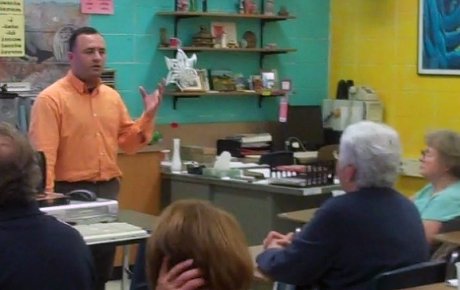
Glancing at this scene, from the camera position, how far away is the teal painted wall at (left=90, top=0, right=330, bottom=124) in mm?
6434

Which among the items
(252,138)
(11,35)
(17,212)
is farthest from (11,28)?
(17,212)

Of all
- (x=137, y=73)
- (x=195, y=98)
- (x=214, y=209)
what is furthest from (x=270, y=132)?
(x=214, y=209)

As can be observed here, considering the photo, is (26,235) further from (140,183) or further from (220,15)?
(220,15)

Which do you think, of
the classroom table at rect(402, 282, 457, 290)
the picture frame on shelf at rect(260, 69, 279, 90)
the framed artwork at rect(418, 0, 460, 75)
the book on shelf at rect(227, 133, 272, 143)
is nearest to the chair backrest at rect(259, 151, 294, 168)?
the book on shelf at rect(227, 133, 272, 143)

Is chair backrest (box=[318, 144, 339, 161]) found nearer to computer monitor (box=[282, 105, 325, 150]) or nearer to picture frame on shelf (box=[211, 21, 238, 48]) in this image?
computer monitor (box=[282, 105, 325, 150])

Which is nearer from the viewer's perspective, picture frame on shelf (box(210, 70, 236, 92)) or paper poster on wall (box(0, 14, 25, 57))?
paper poster on wall (box(0, 14, 25, 57))

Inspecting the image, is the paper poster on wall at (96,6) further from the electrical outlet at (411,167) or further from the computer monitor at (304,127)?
the electrical outlet at (411,167)

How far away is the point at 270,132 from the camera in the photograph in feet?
23.8

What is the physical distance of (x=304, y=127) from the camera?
7254 millimetres

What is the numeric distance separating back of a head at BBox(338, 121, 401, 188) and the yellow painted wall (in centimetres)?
377

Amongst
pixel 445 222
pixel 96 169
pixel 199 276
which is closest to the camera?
pixel 199 276

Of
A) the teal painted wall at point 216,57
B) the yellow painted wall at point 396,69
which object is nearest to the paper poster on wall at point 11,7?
the teal painted wall at point 216,57

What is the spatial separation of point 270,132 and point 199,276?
5.44 meters

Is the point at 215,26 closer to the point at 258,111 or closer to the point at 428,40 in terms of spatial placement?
the point at 258,111
